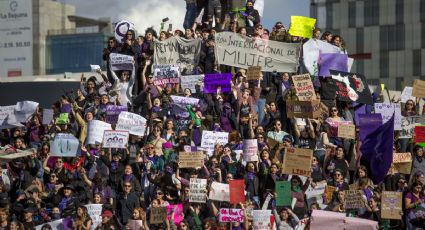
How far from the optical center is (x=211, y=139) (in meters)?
26.1

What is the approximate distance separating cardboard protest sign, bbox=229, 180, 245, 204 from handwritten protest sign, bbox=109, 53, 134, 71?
5.48m

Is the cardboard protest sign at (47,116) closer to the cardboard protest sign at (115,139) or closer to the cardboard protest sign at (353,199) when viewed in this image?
the cardboard protest sign at (115,139)

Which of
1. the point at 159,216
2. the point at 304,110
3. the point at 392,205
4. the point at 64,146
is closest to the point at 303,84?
the point at 304,110

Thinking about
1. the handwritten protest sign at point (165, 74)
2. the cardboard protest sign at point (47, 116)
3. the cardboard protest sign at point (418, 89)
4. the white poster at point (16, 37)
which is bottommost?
the cardboard protest sign at point (47, 116)

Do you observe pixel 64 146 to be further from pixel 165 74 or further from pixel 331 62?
pixel 331 62

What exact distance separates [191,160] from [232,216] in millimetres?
1449

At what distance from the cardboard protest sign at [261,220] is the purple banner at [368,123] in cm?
324

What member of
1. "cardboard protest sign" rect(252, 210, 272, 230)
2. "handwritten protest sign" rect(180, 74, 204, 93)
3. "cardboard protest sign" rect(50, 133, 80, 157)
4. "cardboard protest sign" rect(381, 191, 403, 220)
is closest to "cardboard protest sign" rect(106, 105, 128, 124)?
"cardboard protest sign" rect(50, 133, 80, 157)

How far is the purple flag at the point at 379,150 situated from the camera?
82.9ft

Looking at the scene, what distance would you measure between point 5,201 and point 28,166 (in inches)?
48.3

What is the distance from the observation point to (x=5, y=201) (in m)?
26.0

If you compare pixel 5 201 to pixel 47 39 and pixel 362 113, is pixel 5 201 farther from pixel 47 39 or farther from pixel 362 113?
pixel 47 39

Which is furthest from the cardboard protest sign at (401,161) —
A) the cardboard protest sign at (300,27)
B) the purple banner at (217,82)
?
the cardboard protest sign at (300,27)

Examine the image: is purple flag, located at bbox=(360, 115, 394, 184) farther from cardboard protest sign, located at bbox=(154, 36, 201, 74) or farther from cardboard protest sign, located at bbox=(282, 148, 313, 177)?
cardboard protest sign, located at bbox=(154, 36, 201, 74)
